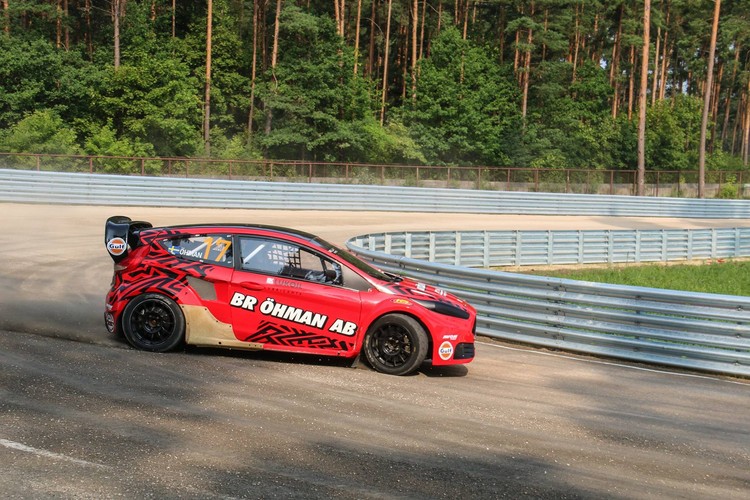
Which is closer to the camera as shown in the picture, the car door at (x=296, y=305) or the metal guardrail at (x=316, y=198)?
the car door at (x=296, y=305)

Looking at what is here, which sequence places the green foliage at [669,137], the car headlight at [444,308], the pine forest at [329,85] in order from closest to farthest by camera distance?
1. the car headlight at [444,308]
2. the pine forest at [329,85]
3. the green foliage at [669,137]

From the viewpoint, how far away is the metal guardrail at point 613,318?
1066 cm

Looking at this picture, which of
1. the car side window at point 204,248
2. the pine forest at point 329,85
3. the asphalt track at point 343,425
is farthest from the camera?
the pine forest at point 329,85

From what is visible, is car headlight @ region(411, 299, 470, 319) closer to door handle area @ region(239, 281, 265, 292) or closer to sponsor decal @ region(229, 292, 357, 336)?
sponsor decal @ region(229, 292, 357, 336)

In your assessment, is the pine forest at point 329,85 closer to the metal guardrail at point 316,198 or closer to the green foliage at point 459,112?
the green foliage at point 459,112

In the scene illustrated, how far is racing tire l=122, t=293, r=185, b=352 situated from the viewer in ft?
31.7

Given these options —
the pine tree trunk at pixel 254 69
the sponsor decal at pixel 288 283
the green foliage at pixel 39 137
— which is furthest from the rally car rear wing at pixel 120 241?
the pine tree trunk at pixel 254 69

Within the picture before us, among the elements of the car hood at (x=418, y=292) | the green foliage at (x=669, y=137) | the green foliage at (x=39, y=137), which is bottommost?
the car hood at (x=418, y=292)

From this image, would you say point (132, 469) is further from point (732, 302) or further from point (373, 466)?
point (732, 302)

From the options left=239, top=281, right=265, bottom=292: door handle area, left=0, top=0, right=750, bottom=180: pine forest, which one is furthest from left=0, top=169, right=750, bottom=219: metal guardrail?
left=239, top=281, right=265, bottom=292: door handle area

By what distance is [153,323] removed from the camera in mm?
9758

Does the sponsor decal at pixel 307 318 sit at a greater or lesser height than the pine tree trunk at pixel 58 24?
lesser

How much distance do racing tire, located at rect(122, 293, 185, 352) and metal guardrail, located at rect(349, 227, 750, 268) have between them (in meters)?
8.83

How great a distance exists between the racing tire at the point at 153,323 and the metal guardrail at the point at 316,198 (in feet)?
64.4
